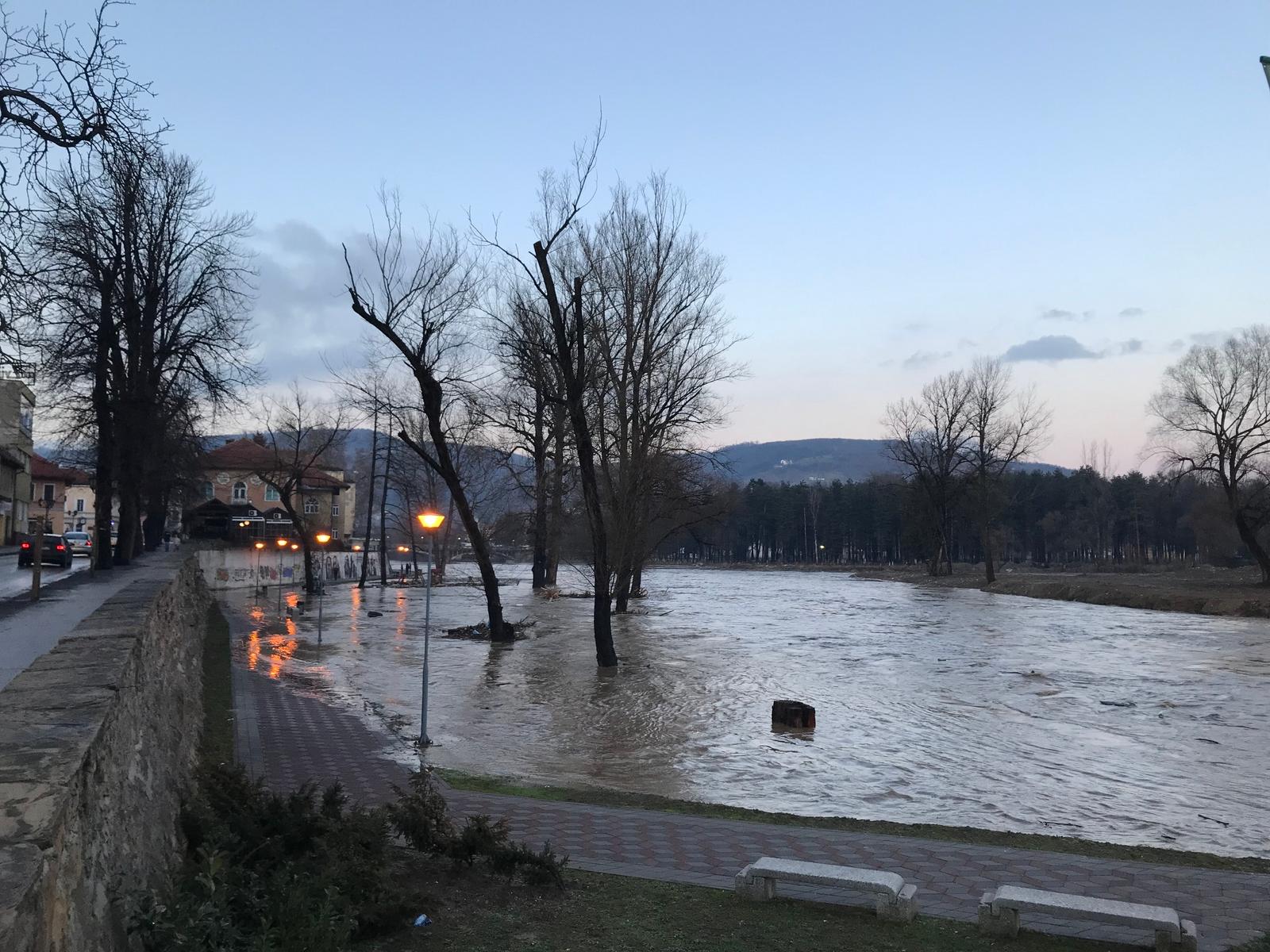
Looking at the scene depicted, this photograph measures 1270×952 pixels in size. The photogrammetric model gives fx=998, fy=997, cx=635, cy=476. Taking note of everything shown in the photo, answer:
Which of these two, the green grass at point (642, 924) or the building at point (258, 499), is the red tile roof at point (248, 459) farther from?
the green grass at point (642, 924)

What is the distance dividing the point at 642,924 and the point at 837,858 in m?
2.44

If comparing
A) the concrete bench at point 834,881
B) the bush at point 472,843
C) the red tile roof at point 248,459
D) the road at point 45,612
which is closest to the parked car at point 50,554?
the road at point 45,612

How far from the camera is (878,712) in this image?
17719 millimetres

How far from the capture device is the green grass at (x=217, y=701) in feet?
33.3

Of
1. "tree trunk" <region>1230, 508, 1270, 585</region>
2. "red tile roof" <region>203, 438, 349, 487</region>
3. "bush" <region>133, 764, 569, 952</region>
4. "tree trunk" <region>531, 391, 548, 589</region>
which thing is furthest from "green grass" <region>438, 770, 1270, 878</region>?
"red tile roof" <region>203, 438, 349, 487</region>

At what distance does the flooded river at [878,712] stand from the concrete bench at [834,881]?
4322mm

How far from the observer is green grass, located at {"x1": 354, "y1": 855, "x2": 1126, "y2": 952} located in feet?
17.8

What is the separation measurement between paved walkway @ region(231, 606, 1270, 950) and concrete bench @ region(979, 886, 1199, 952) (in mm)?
167

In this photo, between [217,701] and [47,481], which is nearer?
[217,701]

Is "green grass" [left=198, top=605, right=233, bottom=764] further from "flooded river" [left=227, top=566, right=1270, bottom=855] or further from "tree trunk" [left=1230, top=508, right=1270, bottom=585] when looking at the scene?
"tree trunk" [left=1230, top=508, right=1270, bottom=585]

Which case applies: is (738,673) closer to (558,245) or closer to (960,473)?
(558,245)

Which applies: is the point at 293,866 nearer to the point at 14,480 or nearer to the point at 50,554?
the point at 50,554

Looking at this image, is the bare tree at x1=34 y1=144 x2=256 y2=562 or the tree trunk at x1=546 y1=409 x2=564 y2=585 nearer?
the bare tree at x1=34 y1=144 x2=256 y2=562

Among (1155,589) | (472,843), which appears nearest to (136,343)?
(472,843)
